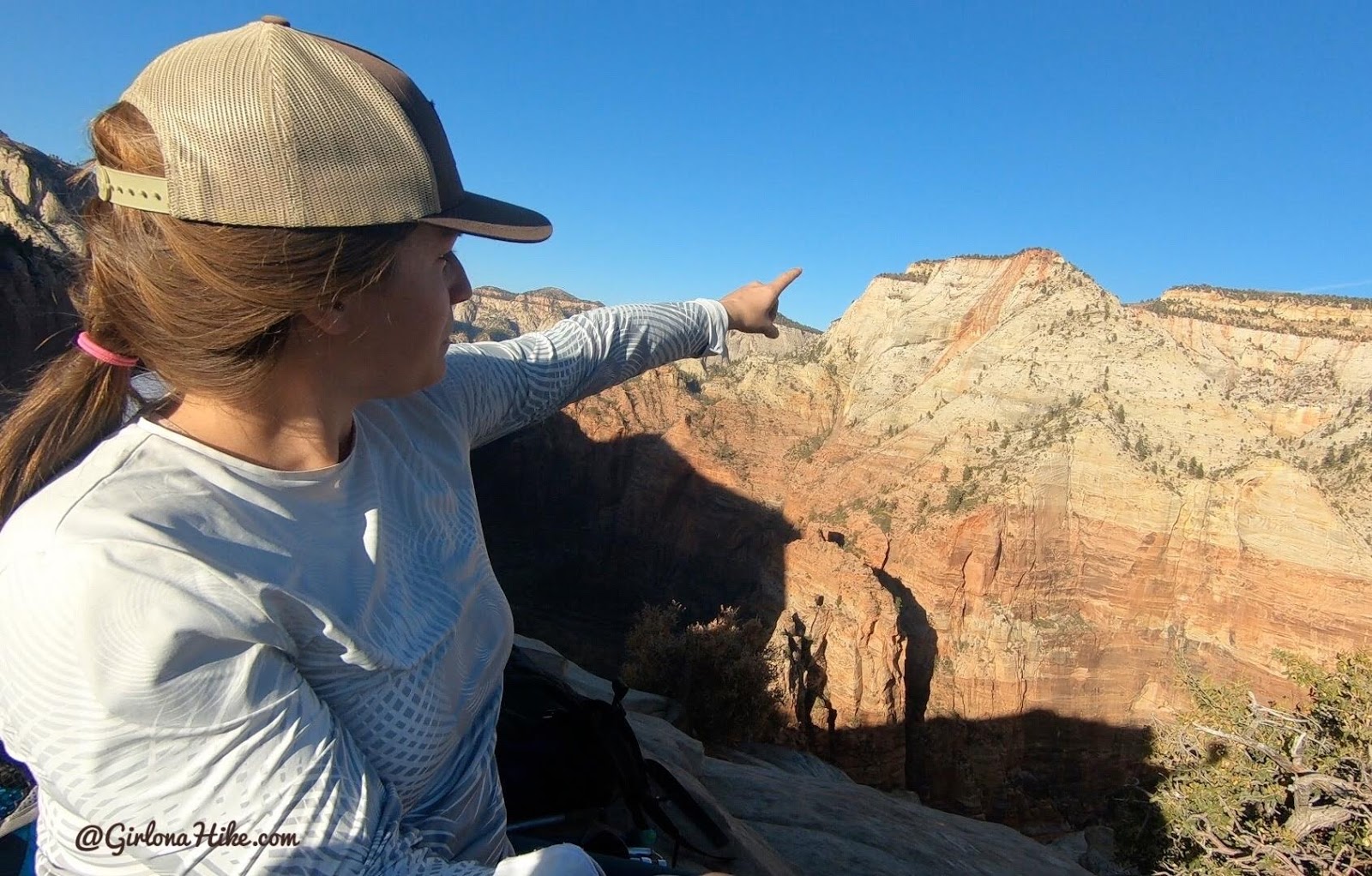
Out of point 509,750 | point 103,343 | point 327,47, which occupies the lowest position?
point 509,750

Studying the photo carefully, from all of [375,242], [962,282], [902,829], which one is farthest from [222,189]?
[962,282]

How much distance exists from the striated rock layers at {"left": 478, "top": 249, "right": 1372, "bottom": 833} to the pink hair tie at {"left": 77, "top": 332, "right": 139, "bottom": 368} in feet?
49.7

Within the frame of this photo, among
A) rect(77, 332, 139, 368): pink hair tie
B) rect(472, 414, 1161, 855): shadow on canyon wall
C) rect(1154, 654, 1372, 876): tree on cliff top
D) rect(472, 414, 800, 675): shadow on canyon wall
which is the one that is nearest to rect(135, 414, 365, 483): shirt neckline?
rect(77, 332, 139, 368): pink hair tie

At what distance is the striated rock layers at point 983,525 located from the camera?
17062mm

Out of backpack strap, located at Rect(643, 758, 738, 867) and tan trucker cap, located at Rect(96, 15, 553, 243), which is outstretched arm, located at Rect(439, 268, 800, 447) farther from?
backpack strap, located at Rect(643, 758, 738, 867)

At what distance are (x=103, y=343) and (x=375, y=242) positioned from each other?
444mm

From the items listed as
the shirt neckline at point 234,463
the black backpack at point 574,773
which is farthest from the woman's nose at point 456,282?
the black backpack at point 574,773

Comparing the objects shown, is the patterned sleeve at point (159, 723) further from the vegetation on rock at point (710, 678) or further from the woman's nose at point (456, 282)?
the vegetation on rock at point (710, 678)

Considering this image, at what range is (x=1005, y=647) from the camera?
1864 cm

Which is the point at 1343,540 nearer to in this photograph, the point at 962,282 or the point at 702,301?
the point at 962,282

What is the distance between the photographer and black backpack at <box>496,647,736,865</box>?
1928 mm

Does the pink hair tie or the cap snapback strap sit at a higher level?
the cap snapback strap

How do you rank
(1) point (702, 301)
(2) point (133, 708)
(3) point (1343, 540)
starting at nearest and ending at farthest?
(2) point (133, 708) < (1) point (702, 301) < (3) point (1343, 540)

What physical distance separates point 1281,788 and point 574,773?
348 inches
